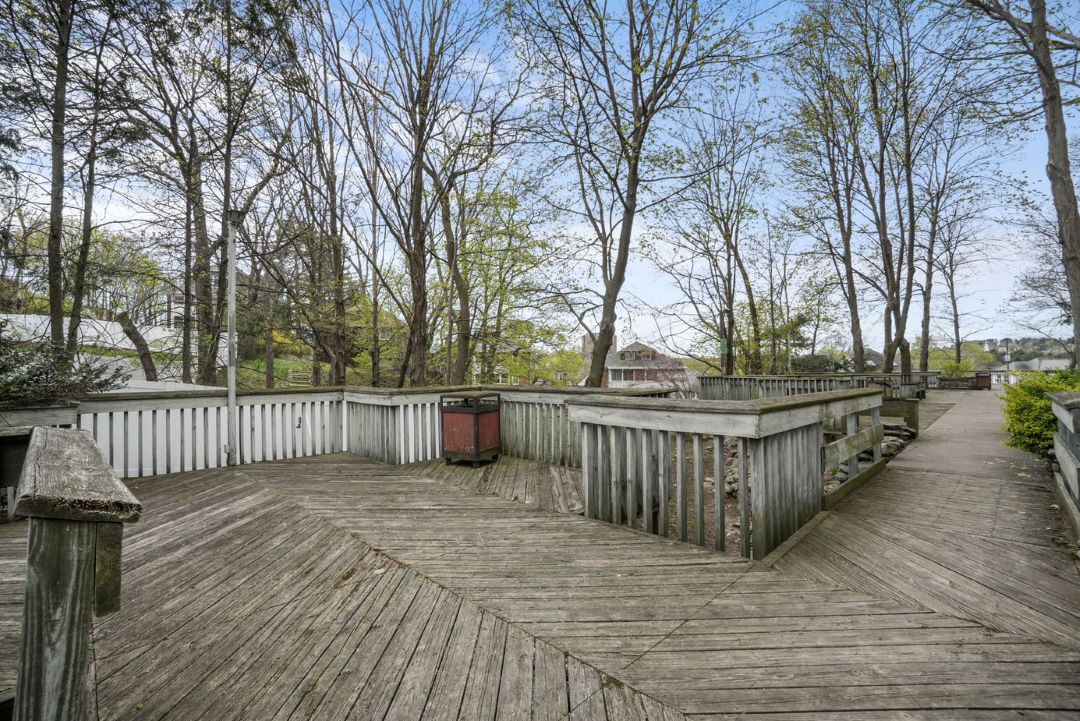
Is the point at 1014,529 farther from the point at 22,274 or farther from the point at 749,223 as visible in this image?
the point at 749,223

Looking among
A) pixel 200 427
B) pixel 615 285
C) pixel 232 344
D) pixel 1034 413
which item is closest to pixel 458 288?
pixel 615 285

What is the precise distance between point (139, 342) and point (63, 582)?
10198mm

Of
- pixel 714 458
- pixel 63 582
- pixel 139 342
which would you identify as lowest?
pixel 714 458

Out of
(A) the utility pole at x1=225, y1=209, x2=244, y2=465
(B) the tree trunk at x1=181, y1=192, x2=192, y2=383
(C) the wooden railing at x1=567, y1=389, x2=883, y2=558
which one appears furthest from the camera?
(B) the tree trunk at x1=181, y1=192, x2=192, y2=383

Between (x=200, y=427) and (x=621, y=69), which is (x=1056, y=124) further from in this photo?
(x=200, y=427)

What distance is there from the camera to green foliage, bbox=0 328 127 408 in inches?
157

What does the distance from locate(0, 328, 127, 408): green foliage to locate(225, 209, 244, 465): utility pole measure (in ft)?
3.51

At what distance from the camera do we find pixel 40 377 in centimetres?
421

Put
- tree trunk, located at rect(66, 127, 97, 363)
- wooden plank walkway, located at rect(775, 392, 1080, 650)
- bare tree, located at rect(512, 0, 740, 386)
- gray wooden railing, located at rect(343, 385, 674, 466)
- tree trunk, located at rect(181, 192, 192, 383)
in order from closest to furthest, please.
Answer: wooden plank walkway, located at rect(775, 392, 1080, 650)
gray wooden railing, located at rect(343, 385, 674, 466)
tree trunk, located at rect(66, 127, 97, 363)
bare tree, located at rect(512, 0, 740, 386)
tree trunk, located at rect(181, 192, 192, 383)

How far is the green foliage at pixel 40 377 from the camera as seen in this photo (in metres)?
4.00

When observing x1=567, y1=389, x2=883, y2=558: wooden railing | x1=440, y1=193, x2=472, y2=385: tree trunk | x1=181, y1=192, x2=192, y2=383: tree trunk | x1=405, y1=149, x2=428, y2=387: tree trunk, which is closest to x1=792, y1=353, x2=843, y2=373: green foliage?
x1=440, y1=193, x2=472, y2=385: tree trunk

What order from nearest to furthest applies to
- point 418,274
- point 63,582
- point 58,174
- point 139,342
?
point 63,582 → point 58,174 → point 418,274 → point 139,342

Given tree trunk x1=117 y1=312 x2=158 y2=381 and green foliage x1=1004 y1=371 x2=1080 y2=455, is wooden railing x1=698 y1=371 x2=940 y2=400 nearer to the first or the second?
green foliage x1=1004 y1=371 x2=1080 y2=455

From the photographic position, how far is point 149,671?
193cm
